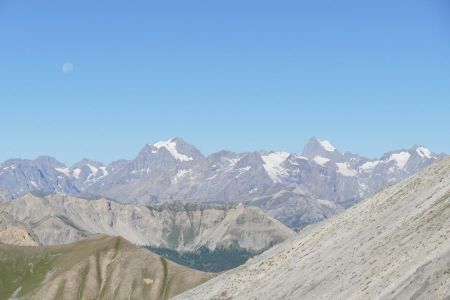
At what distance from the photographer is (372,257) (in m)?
87.8

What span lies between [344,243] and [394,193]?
18382 millimetres

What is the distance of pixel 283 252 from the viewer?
125m

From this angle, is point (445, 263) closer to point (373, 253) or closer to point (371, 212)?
point (373, 253)

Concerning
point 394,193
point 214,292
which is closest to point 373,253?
point 394,193

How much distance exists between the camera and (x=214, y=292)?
12356 cm

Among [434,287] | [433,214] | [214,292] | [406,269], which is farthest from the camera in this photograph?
[214,292]

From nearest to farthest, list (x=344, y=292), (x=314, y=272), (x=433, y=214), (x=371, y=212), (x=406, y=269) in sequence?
(x=406, y=269) < (x=344, y=292) < (x=433, y=214) < (x=314, y=272) < (x=371, y=212)

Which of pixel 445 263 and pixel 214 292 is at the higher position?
pixel 445 263

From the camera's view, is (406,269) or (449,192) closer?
(406,269)

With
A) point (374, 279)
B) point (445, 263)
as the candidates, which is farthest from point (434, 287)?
point (374, 279)

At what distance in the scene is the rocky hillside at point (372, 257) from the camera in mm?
71250

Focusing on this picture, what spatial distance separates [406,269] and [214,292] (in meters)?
56.3

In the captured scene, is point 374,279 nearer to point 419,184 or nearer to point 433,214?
point 433,214

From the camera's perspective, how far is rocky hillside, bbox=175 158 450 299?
2805 inches
